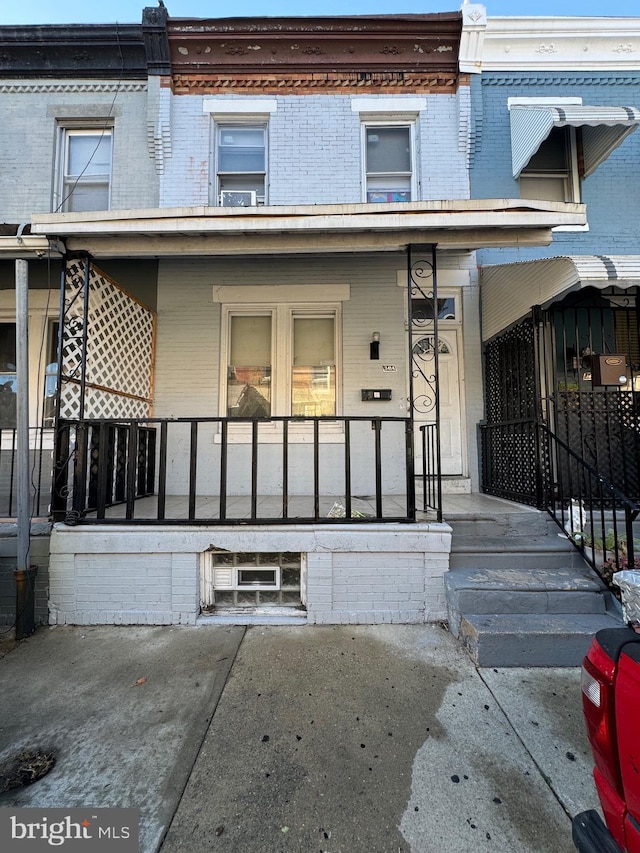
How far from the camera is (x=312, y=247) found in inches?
146

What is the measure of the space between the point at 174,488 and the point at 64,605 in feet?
6.40

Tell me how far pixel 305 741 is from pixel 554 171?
6958 millimetres

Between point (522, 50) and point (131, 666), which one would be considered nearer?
point (131, 666)

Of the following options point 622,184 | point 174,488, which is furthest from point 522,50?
point 174,488

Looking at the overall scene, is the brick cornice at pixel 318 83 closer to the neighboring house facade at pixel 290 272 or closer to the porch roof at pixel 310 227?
the neighboring house facade at pixel 290 272

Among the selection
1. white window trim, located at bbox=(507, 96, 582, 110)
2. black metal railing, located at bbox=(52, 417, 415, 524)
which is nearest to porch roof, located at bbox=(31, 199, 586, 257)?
black metal railing, located at bbox=(52, 417, 415, 524)

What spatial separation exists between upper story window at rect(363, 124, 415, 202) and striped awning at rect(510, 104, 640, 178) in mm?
1359

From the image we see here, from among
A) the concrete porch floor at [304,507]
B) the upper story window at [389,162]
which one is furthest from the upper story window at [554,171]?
the concrete porch floor at [304,507]

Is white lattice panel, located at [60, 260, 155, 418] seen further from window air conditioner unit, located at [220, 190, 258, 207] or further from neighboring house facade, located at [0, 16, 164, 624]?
window air conditioner unit, located at [220, 190, 258, 207]

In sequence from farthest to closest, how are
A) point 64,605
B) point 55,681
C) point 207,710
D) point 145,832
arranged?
point 64,605 < point 55,681 < point 207,710 < point 145,832

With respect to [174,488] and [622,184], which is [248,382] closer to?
[174,488]

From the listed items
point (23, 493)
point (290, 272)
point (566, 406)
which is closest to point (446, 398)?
point (566, 406)

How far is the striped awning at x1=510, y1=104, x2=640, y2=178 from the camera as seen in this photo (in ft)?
15.3

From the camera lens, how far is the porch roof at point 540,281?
3643 millimetres
